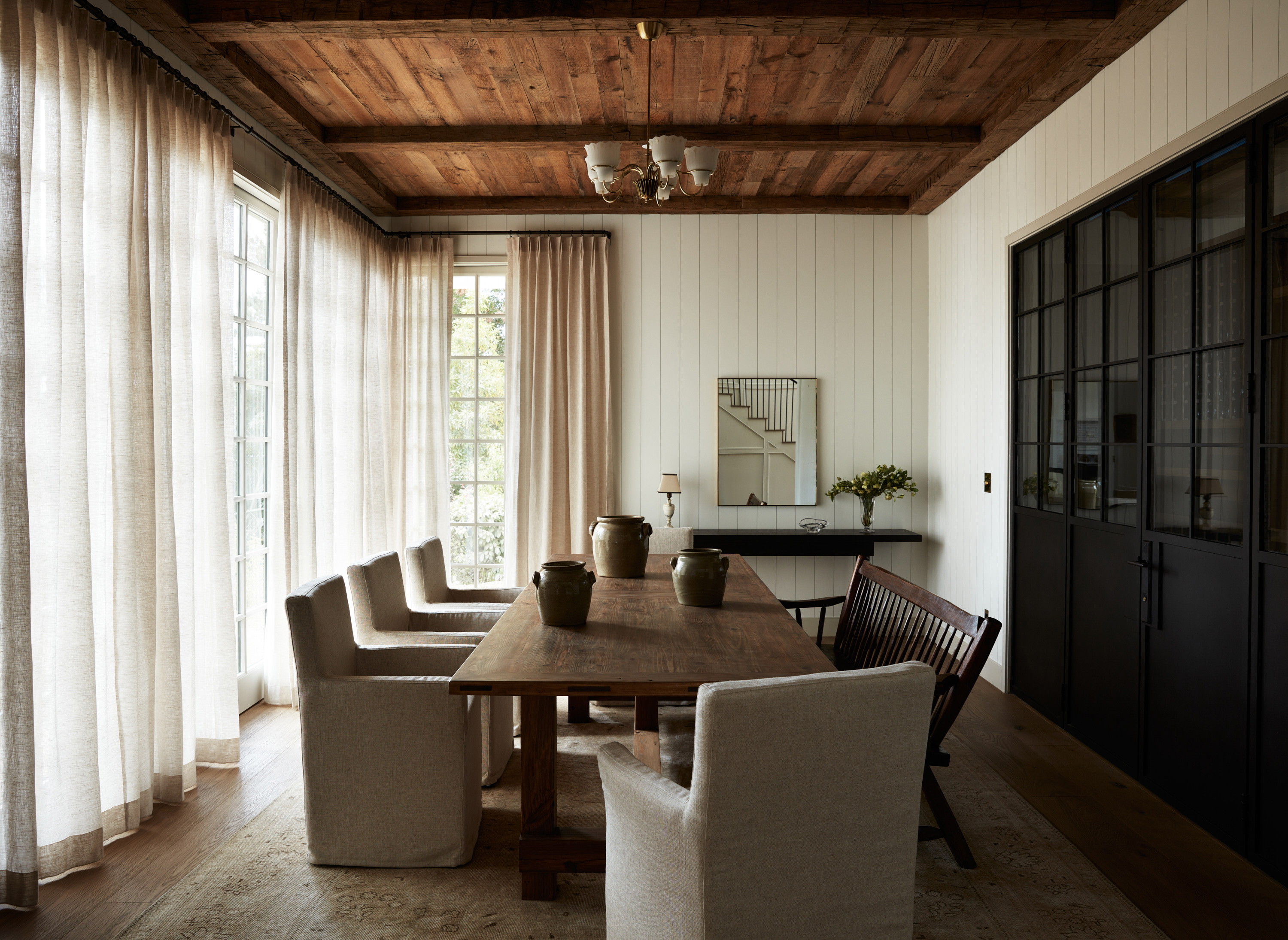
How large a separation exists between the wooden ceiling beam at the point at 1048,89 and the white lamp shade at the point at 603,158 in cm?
180

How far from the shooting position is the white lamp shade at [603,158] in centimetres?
288

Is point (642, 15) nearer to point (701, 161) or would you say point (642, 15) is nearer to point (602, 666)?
point (701, 161)

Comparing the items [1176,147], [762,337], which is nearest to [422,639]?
[1176,147]

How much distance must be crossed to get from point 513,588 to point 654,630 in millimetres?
1477

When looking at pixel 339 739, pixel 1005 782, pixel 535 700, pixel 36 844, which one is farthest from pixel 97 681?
pixel 1005 782

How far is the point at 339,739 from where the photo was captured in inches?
93.0

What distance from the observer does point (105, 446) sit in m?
2.59

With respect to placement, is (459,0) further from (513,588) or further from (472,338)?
(472,338)

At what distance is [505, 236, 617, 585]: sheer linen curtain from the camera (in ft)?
17.5

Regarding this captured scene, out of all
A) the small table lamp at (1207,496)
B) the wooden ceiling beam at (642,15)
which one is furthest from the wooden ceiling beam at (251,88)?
the small table lamp at (1207,496)

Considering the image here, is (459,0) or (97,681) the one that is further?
(459,0)

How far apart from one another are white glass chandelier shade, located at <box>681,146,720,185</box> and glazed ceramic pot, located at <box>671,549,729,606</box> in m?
1.41

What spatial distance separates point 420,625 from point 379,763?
992mm

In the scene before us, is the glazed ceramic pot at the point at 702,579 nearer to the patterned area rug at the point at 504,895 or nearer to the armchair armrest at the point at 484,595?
the patterned area rug at the point at 504,895
